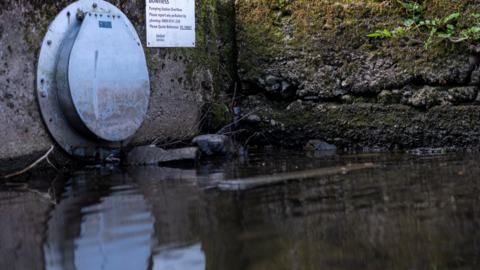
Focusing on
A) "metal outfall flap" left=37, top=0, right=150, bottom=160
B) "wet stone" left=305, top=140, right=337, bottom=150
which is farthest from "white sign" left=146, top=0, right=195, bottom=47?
"wet stone" left=305, top=140, right=337, bottom=150

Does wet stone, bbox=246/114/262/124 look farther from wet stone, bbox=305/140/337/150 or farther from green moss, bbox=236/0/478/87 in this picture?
wet stone, bbox=305/140/337/150

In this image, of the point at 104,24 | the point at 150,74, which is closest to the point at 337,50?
the point at 150,74

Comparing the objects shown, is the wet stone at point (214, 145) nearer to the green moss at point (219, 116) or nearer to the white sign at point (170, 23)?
the green moss at point (219, 116)

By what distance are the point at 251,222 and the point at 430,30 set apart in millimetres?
2752

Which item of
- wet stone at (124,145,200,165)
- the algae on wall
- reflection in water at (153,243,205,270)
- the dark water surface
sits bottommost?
reflection in water at (153,243,205,270)

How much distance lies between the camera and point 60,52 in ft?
9.76

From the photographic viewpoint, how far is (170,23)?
147 inches

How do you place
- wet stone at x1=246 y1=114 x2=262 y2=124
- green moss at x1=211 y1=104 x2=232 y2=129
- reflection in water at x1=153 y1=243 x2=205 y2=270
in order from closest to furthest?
reflection in water at x1=153 y1=243 x2=205 y2=270 → green moss at x1=211 y1=104 x2=232 y2=129 → wet stone at x1=246 y1=114 x2=262 y2=124

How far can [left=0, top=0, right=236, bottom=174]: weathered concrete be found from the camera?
2.75 m

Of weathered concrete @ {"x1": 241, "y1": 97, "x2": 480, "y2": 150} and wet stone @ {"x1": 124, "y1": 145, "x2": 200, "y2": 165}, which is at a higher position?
weathered concrete @ {"x1": 241, "y1": 97, "x2": 480, "y2": 150}

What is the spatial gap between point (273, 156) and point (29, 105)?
1.90 meters

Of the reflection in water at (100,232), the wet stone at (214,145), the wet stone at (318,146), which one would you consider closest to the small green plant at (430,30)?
the wet stone at (318,146)

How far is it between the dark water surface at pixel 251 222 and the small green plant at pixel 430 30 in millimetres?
1286

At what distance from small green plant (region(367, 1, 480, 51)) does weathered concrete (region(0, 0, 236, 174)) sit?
1.59m
